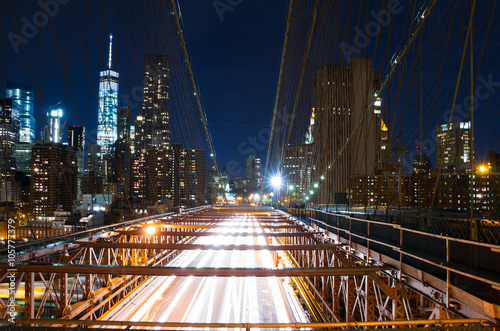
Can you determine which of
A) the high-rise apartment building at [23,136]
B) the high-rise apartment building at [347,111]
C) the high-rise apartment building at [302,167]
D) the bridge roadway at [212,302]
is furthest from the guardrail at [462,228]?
the high-rise apartment building at [23,136]

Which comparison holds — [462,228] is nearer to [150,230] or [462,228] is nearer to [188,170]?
[150,230]

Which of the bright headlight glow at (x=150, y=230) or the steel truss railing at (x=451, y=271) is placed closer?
the steel truss railing at (x=451, y=271)

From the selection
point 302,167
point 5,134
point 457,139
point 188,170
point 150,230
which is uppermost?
point 457,139

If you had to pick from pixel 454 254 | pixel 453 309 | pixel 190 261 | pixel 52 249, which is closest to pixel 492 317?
pixel 453 309

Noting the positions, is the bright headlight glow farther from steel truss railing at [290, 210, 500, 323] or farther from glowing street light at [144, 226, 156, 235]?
steel truss railing at [290, 210, 500, 323]

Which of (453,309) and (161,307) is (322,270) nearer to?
(453,309)

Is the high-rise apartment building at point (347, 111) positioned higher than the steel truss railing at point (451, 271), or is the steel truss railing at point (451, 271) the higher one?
the high-rise apartment building at point (347, 111)

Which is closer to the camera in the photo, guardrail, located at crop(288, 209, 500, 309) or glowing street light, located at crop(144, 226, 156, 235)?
guardrail, located at crop(288, 209, 500, 309)

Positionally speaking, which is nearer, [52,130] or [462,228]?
[462,228]

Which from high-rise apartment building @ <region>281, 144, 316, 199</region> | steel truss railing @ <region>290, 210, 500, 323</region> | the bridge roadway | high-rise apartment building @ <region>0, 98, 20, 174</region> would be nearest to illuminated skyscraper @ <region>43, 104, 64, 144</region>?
high-rise apartment building @ <region>0, 98, 20, 174</region>

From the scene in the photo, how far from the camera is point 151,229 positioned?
1221 cm

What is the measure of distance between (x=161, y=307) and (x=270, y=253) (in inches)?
375

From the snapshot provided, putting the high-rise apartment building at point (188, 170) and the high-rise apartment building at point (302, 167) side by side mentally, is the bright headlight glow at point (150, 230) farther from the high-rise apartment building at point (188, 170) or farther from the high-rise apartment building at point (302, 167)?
the high-rise apartment building at point (188, 170)

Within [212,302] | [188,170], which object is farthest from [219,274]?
[188,170]
